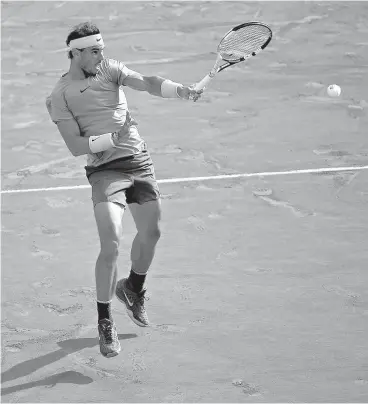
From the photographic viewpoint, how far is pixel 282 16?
1216cm

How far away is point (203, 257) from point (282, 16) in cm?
489

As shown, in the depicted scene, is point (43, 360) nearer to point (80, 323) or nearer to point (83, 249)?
point (80, 323)

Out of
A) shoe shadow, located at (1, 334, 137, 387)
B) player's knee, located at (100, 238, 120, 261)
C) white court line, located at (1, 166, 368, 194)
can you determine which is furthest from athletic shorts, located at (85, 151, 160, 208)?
white court line, located at (1, 166, 368, 194)

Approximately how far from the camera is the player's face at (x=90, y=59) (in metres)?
6.98

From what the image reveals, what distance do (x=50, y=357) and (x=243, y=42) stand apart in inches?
92.7

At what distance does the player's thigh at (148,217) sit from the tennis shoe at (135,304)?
39cm

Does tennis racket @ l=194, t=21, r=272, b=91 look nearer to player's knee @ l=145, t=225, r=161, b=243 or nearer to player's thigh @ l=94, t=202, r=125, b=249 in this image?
player's knee @ l=145, t=225, r=161, b=243

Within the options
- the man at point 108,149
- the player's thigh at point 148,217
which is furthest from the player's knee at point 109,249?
→ the player's thigh at point 148,217

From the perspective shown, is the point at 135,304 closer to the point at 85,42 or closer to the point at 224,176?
the point at 85,42

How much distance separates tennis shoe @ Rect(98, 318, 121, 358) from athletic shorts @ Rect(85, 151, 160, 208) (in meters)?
0.71

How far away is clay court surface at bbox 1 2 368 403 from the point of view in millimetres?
6648

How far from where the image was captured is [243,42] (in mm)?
7543

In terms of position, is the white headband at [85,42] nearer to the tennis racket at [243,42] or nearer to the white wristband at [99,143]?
the white wristband at [99,143]

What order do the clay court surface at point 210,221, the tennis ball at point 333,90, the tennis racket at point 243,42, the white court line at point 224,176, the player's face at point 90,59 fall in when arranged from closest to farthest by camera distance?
the clay court surface at point 210,221 < the player's face at point 90,59 < the tennis racket at point 243,42 < the white court line at point 224,176 < the tennis ball at point 333,90
